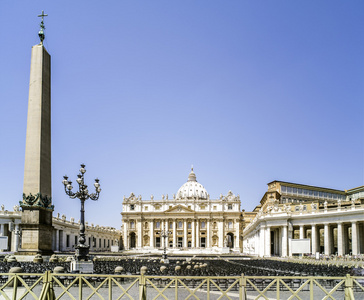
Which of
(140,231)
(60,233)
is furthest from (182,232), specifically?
(60,233)

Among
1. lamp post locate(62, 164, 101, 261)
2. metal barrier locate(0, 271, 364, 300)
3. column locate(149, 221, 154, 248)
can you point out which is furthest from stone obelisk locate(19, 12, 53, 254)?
column locate(149, 221, 154, 248)

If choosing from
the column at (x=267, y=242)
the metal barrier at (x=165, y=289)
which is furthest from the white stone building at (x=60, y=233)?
the column at (x=267, y=242)

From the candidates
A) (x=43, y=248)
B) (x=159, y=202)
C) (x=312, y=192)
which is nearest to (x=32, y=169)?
(x=43, y=248)

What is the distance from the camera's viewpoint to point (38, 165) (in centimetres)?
2497

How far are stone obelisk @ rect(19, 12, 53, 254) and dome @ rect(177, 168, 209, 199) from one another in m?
122

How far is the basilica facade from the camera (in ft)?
392

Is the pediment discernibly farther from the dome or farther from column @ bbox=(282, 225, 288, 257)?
column @ bbox=(282, 225, 288, 257)

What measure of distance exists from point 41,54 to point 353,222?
118 feet

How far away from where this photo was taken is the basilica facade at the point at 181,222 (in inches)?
4700

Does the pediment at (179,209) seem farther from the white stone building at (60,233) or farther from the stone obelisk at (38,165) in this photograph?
the stone obelisk at (38,165)

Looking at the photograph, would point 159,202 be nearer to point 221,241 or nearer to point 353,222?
point 221,241

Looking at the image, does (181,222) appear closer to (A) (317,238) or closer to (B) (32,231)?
(A) (317,238)

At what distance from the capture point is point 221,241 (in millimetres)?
119188

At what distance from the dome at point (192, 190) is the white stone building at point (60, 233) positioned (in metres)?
39.5
